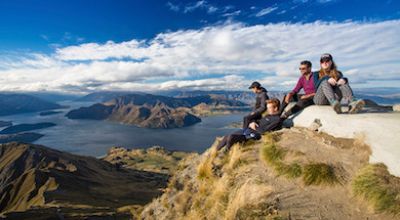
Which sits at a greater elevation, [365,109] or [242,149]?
[365,109]

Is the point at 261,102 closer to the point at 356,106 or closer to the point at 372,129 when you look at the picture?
the point at 356,106

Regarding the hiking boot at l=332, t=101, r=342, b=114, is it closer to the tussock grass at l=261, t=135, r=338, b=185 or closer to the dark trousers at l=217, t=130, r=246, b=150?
the tussock grass at l=261, t=135, r=338, b=185

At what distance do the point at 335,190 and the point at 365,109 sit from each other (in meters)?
6.88

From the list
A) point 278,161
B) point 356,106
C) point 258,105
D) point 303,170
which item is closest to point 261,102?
point 258,105

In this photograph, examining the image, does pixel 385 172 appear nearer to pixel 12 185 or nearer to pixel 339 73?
pixel 339 73

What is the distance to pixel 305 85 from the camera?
56.2ft

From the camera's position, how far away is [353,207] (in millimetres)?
8812

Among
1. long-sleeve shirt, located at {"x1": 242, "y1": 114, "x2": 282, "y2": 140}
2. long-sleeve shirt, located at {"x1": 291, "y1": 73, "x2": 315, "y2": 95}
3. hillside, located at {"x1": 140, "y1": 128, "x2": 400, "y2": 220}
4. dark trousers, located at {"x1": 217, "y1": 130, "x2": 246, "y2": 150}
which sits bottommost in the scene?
hillside, located at {"x1": 140, "y1": 128, "x2": 400, "y2": 220}

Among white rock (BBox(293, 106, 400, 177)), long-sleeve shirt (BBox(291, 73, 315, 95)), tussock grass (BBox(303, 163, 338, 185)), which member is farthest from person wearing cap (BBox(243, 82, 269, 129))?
tussock grass (BBox(303, 163, 338, 185))

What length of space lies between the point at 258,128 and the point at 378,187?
7.81 metres

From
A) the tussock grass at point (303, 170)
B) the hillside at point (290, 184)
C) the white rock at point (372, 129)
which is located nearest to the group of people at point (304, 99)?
the white rock at point (372, 129)

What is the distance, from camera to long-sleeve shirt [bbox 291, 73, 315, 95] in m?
16.8

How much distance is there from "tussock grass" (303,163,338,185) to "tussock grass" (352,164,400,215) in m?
0.80

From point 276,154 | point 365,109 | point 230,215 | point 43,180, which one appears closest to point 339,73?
point 365,109
